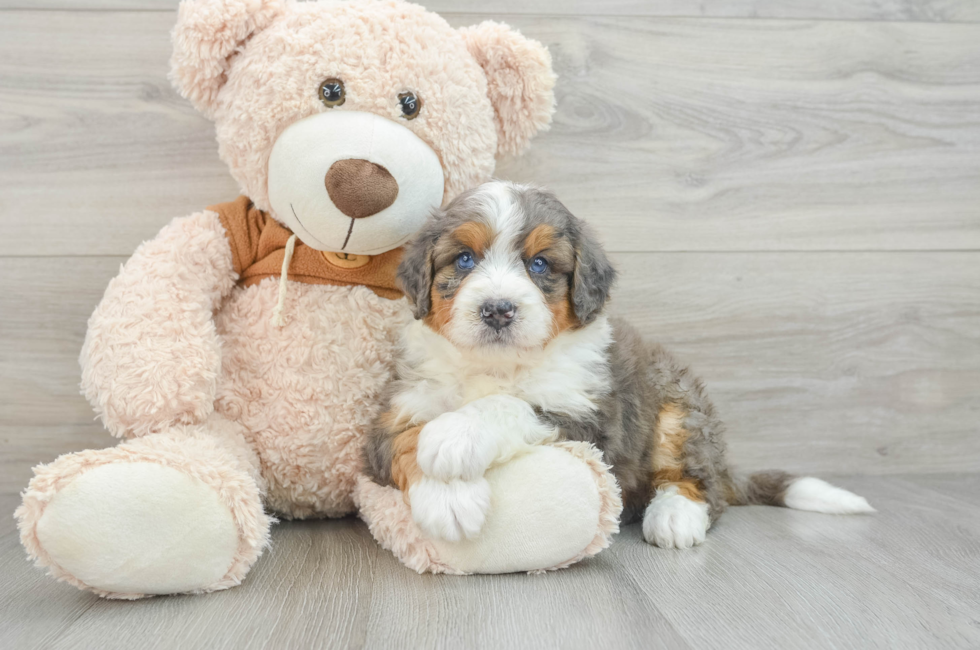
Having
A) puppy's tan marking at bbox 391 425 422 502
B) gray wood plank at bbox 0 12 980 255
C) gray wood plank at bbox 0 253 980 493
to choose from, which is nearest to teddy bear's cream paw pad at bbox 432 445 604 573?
puppy's tan marking at bbox 391 425 422 502

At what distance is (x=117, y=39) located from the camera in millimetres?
2527

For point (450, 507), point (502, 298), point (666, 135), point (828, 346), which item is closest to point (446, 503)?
point (450, 507)

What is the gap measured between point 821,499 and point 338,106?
1.86 metres

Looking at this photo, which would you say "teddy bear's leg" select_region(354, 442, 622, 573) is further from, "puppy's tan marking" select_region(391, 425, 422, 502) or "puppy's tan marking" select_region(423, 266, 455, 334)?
"puppy's tan marking" select_region(423, 266, 455, 334)

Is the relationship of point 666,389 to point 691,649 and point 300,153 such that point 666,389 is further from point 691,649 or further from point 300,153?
point 300,153

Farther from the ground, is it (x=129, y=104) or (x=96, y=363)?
(x=129, y=104)

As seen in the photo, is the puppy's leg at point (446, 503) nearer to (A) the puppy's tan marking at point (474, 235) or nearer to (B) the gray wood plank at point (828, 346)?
(A) the puppy's tan marking at point (474, 235)

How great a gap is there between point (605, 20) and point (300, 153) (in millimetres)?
1310

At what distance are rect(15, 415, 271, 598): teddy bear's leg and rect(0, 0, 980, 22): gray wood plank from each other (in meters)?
1.63

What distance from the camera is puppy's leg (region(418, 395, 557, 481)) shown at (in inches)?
→ 64.1

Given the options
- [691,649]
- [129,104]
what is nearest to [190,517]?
[691,649]

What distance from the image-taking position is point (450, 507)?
5.38 feet

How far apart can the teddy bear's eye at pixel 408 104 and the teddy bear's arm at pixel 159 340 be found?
651mm

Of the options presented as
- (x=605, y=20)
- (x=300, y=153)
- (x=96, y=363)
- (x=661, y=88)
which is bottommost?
(x=96, y=363)
